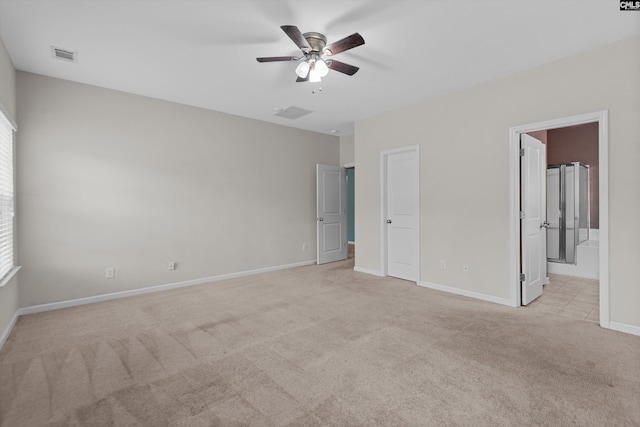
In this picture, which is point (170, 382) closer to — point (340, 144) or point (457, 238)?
point (457, 238)

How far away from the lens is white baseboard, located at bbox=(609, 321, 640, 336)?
280 centimetres

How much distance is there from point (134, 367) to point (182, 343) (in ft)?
1.45

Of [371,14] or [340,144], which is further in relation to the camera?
[340,144]

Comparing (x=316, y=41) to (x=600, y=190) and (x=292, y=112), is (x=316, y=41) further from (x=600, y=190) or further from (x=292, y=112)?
(x=600, y=190)

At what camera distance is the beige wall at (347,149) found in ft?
21.8

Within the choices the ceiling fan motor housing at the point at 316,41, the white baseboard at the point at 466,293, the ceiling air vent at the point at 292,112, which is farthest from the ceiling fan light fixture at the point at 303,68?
the white baseboard at the point at 466,293

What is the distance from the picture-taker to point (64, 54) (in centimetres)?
309

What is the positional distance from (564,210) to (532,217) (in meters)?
2.07

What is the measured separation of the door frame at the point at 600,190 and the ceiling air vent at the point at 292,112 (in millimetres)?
3018

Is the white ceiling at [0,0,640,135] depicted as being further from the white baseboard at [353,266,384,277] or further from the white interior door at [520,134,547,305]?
the white baseboard at [353,266,384,277]

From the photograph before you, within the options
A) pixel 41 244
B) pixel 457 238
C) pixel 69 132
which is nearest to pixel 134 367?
pixel 41 244

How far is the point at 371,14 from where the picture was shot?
247cm

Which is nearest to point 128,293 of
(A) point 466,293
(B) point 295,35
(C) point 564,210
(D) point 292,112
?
(D) point 292,112

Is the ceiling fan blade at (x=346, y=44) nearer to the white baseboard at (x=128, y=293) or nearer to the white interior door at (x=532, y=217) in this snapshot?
the white interior door at (x=532, y=217)
